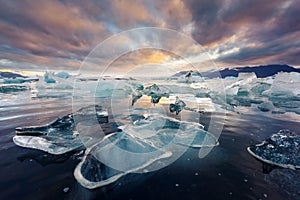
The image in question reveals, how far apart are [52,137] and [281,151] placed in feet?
22.0

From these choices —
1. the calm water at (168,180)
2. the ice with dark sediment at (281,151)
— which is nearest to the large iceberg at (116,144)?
the calm water at (168,180)

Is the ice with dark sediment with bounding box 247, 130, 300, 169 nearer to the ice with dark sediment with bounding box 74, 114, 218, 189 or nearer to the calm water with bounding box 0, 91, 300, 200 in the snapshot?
the calm water with bounding box 0, 91, 300, 200

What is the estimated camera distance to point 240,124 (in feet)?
20.4

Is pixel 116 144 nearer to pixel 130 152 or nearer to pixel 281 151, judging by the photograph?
pixel 130 152

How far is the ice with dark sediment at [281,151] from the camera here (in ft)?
10.8

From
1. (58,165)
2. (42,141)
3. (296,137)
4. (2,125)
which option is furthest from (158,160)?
(2,125)

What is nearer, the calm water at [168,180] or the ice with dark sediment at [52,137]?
the calm water at [168,180]

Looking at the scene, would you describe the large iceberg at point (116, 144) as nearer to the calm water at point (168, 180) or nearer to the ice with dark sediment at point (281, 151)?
the calm water at point (168, 180)

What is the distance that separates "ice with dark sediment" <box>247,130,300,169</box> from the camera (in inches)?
130

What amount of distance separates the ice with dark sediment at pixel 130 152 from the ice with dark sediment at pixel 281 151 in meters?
1.09

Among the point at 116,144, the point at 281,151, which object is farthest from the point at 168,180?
the point at 281,151

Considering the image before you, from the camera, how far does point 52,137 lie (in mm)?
4645

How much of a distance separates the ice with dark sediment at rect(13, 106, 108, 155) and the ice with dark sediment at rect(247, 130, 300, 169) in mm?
4940

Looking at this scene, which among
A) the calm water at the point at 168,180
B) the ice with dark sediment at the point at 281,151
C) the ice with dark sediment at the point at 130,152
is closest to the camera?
the calm water at the point at 168,180
